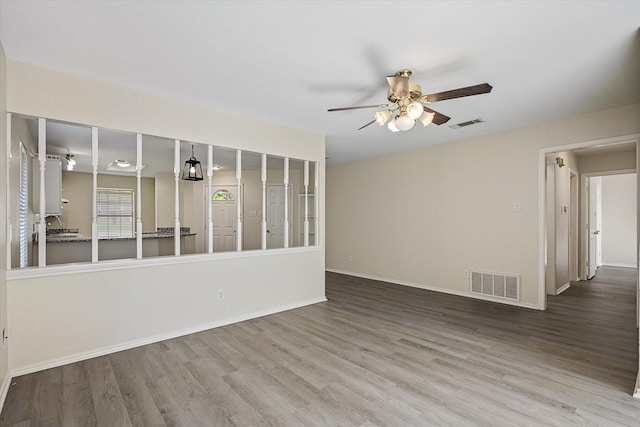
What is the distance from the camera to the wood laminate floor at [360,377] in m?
2.08

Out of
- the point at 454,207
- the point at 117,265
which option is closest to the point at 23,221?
the point at 117,265

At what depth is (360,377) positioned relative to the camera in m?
2.55

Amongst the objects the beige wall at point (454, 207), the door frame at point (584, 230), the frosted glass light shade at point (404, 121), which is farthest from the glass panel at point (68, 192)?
the door frame at point (584, 230)

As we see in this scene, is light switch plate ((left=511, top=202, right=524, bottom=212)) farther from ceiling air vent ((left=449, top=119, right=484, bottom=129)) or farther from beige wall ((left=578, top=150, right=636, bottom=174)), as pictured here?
beige wall ((left=578, top=150, right=636, bottom=174))

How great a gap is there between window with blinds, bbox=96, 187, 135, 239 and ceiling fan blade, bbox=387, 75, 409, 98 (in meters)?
8.69

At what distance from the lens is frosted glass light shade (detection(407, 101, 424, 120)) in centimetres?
262

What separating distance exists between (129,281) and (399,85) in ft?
10.1

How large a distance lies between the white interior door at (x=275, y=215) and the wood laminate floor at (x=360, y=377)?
405cm

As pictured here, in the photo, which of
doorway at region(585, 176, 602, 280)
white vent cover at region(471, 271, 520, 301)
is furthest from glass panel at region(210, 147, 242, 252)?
doorway at region(585, 176, 602, 280)

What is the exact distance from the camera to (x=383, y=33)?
2.26 m

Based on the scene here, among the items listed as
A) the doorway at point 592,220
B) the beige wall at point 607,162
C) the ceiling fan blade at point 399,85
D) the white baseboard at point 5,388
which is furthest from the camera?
the doorway at point 592,220

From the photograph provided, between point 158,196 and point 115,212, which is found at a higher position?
point 158,196

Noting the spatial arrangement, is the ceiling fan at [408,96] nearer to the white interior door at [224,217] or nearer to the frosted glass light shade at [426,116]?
the frosted glass light shade at [426,116]

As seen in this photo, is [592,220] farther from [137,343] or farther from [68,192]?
[68,192]
